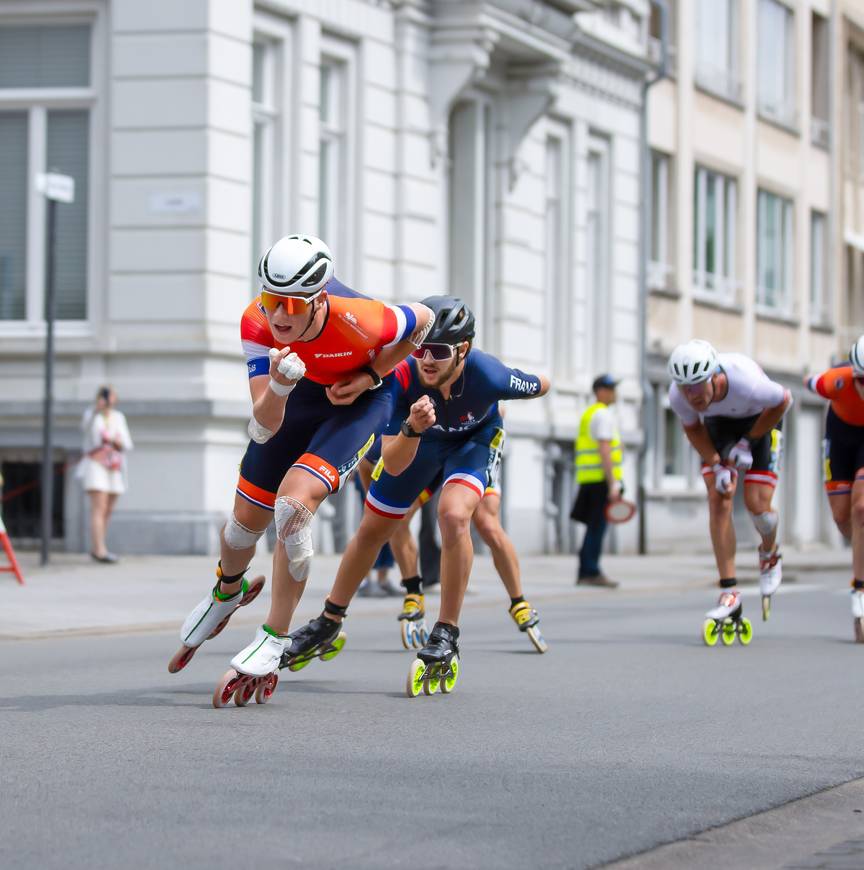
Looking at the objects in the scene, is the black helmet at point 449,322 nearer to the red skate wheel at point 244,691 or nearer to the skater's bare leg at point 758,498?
the red skate wheel at point 244,691

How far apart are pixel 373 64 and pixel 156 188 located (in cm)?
408

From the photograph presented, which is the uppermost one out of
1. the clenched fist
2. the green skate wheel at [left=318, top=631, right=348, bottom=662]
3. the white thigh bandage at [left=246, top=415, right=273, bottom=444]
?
the clenched fist

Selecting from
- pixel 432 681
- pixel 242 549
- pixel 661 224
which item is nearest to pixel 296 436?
pixel 242 549

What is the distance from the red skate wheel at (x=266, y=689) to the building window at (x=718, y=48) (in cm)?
2677

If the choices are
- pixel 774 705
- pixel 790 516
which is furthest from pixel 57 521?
pixel 790 516

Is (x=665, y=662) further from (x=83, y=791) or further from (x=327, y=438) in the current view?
(x=83, y=791)

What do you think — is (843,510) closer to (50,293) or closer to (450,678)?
(450,678)

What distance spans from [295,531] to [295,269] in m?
1.07

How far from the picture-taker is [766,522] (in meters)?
12.7

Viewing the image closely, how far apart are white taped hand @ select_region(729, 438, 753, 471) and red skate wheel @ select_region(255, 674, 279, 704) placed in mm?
4725

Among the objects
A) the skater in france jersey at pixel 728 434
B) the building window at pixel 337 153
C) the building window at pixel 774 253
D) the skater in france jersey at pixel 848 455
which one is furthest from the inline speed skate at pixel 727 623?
the building window at pixel 774 253

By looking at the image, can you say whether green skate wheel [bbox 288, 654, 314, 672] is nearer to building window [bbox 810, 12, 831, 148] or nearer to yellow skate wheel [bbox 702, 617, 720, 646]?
yellow skate wheel [bbox 702, 617, 720, 646]

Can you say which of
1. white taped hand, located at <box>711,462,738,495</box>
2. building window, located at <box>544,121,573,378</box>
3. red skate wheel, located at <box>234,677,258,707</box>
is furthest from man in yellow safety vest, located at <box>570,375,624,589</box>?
red skate wheel, located at <box>234,677,258,707</box>

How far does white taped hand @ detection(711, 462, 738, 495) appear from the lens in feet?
39.5
